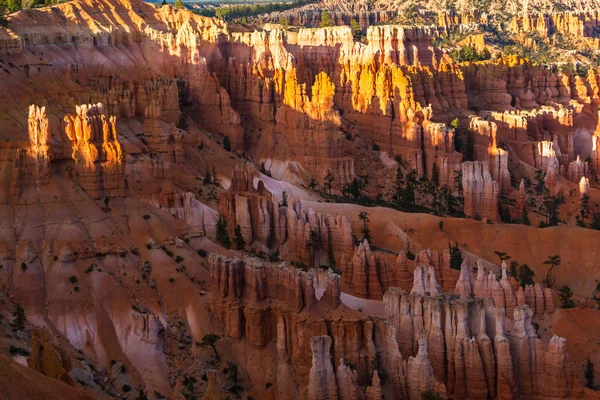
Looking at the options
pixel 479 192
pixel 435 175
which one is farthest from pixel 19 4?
pixel 479 192

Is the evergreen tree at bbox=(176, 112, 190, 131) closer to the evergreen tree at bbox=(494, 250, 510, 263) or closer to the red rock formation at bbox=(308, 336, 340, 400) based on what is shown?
the evergreen tree at bbox=(494, 250, 510, 263)

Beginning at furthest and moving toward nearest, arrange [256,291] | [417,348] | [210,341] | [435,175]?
1. [435,175]
2. [210,341]
3. [256,291]
4. [417,348]

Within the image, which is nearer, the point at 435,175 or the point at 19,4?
the point at 435,175

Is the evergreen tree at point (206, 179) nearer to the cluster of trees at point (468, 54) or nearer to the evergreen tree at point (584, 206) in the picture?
the evergreen tree at point (584, 206)

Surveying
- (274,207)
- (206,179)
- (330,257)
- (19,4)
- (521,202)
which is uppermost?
(19,4)

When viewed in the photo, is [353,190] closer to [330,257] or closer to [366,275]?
[330,257]

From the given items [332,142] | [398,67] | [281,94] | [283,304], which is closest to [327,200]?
[332,142]

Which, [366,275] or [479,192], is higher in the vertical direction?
[366,275]
